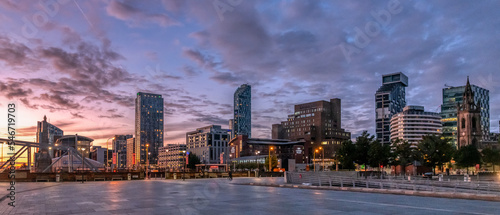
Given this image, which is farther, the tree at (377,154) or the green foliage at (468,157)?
the green foliage at (468,157)

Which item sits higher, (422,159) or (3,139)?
(3,139)

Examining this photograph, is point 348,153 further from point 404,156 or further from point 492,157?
point 492,157

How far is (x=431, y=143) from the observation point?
79.7 meters

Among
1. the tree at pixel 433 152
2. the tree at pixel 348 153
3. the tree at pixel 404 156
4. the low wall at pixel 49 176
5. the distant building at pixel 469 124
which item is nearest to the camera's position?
the low wall at pixel 49 176

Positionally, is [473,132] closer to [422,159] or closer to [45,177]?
[422,159]

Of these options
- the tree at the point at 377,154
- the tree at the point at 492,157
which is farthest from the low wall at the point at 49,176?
the tree at the point at 492,157

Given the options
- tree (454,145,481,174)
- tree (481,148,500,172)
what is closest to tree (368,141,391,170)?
tree (454,145,481,174)

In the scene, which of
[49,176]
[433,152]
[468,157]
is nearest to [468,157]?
[468,157]

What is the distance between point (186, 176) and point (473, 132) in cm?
15676

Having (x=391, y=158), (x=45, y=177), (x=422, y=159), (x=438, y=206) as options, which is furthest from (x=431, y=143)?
(x=45, y=177)

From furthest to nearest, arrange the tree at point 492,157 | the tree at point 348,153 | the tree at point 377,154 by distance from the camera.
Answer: the tree at point 492,157 → the tree at point 348,153 → the tree at point 377,154

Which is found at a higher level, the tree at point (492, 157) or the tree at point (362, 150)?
the tree at point (362, 150)

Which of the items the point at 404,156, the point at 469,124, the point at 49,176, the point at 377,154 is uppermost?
the point at 469,124

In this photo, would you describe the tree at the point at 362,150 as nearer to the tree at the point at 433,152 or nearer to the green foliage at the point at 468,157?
the tree at the point at 433,152
